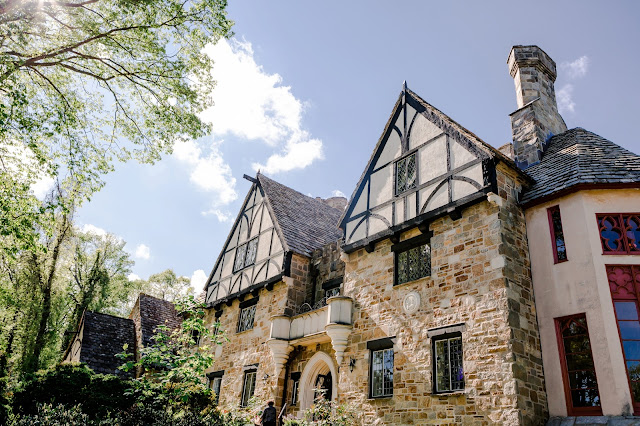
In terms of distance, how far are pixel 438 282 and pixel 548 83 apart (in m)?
8.88

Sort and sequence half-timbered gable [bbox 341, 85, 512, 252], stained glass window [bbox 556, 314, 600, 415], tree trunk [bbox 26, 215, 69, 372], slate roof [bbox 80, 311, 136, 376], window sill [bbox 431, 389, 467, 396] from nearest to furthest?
stained glass window [bbox 556, 314, 600, 415] < window sill [bbox 431, 389, 467, 396] < half-timbered gable [bbox 341, 85, 512, 252] < slate roof [bbox 80, 311, 136, 376] < tree trunk [bbox 26, 215, 69, 372]

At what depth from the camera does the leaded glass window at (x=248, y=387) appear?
16.6 meters

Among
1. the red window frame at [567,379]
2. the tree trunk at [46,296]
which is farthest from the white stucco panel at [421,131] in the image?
the tree trunk at [46,296]

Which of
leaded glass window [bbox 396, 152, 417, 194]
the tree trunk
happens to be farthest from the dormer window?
the tree trunk

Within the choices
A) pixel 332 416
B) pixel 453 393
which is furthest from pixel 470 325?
pixel 332 416

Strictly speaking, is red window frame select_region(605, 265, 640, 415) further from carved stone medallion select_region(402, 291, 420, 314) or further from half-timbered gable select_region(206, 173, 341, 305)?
half-timbered gable select_region(206, 173, 341, 305)

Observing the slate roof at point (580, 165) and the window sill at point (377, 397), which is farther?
the window sill at point (377, 397)

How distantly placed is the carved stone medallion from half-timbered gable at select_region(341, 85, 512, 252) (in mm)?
1849

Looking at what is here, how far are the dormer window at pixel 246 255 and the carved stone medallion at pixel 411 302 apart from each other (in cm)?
856

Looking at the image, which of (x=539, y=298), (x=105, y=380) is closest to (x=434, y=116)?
(x=539, y=298)

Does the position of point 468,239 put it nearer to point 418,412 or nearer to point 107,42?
point 418,412

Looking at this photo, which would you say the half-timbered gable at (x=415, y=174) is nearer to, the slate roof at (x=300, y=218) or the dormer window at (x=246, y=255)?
the slate roof at (x=300, y=218)

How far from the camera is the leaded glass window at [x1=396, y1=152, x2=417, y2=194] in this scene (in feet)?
42.6

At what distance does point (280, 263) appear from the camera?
1705 cm
